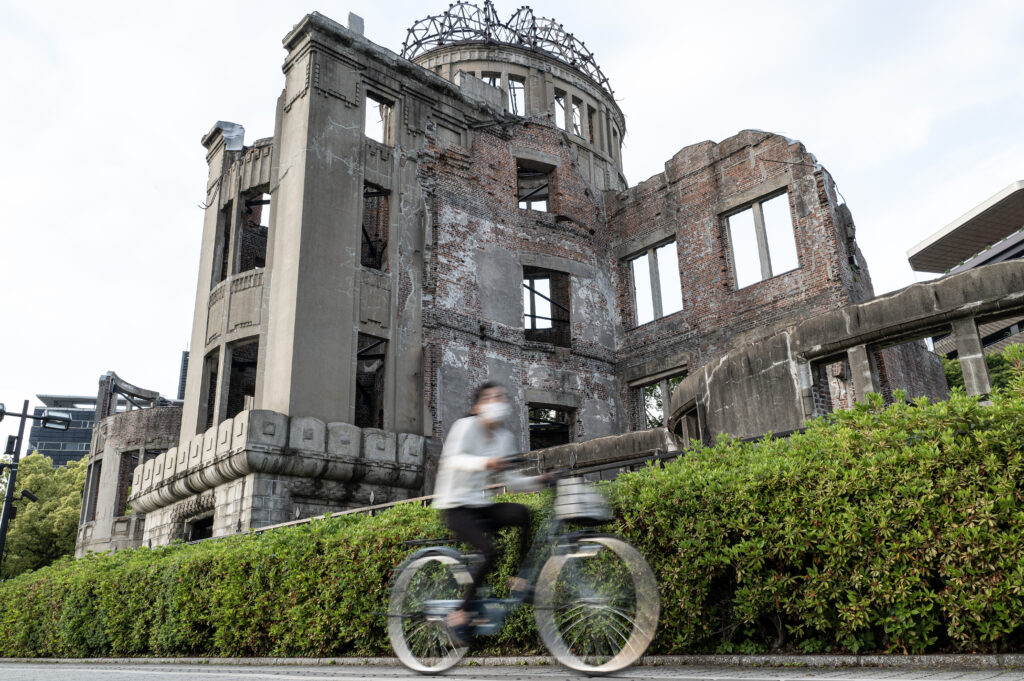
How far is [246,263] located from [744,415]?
675 inches

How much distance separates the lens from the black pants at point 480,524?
495 cm

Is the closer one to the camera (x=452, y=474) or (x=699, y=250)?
(x=452, y=474)

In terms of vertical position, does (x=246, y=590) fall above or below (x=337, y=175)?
below

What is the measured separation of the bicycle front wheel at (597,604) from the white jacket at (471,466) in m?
0.59

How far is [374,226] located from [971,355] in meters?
16.9

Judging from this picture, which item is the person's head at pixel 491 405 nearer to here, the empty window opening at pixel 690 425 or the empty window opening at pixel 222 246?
the empty window opening at pixel 690 425

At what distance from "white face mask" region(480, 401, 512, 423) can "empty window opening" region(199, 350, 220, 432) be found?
16804 millimetres

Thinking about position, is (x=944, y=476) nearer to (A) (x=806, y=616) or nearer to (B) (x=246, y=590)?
(A) (x=806, y=616)

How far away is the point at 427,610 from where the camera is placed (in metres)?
5.25

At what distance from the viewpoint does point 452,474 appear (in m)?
5.04

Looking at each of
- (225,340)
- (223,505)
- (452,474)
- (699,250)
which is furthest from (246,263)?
(452,474)

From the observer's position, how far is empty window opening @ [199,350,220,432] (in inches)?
806

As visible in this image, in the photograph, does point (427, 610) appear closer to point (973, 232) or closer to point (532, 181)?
point (532, 181)

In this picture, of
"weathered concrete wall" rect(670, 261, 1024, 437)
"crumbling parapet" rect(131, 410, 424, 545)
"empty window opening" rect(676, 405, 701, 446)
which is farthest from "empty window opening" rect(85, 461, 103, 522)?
"weathered concrete wall" rect(670, 261, 1024, 437)
